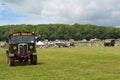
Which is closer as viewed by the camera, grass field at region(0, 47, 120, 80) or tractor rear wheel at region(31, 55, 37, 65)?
grass field at region(0, 47, 120, 80)

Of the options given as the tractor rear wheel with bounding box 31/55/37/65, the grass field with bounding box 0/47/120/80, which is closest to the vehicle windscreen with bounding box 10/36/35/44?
the tractor rear wheel with bounding box 31/55/37/65

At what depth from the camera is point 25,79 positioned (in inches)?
703

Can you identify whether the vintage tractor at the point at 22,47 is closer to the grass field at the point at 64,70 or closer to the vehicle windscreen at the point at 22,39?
the vehicle windscreen at the point at 22,39

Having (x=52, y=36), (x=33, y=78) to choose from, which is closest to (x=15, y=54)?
(x=33, y=78)

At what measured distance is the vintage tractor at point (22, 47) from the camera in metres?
28.5

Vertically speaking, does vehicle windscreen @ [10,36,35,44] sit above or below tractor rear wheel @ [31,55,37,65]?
above

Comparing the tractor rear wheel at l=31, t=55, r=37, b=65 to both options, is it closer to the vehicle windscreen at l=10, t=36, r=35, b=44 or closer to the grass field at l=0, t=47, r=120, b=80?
the grass field at l=0, t=47, r=120, b=80

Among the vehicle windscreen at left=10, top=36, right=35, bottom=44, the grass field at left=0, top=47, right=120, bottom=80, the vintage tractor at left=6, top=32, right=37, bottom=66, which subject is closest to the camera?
the grass field at left=0, top=47, right=120, bottom=80

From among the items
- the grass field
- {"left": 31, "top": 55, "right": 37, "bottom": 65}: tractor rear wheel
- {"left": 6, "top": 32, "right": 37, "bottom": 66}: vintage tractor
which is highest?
{"left": 6, "top": 32, "right": 37, "bottom": 66}: vintage tractor

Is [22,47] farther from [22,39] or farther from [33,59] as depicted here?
[33,59]

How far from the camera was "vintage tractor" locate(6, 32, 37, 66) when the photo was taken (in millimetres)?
28547

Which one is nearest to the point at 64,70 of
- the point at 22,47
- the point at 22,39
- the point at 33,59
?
the point at 33,59

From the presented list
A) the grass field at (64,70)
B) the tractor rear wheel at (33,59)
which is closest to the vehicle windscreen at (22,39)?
the tractor rear wheel at (33,59)

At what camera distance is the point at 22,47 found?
28.5 metres
